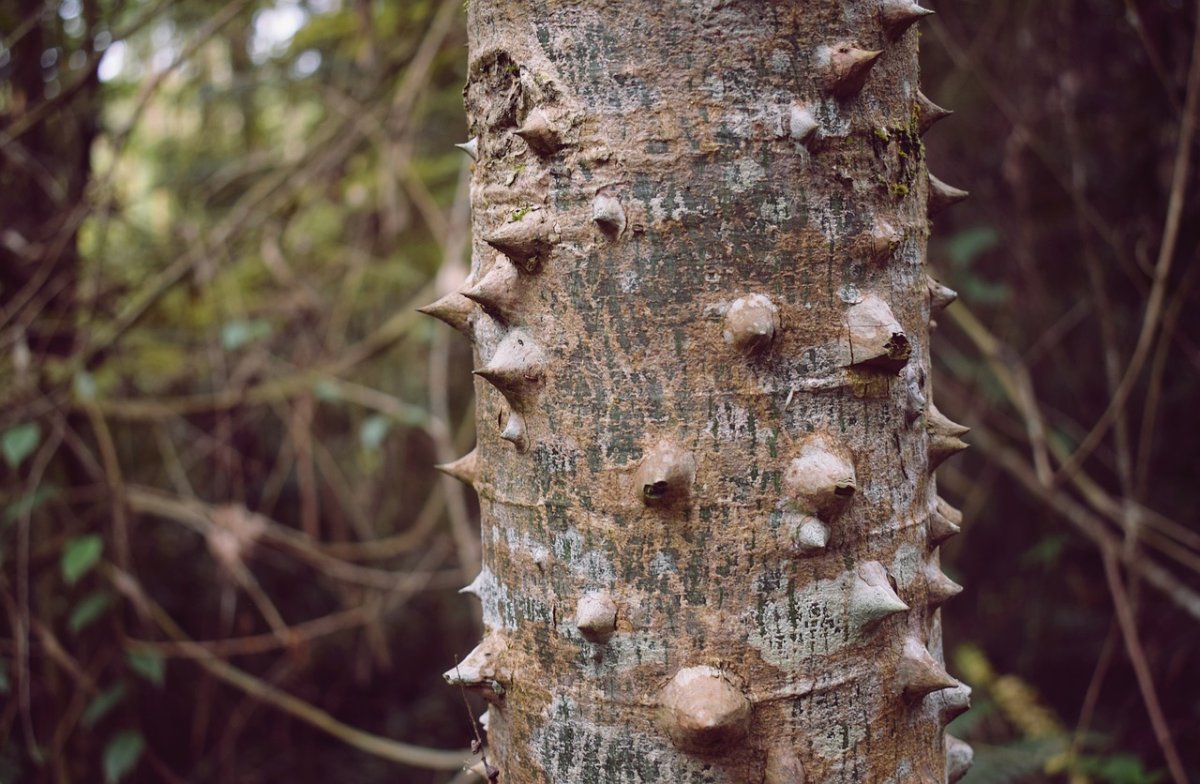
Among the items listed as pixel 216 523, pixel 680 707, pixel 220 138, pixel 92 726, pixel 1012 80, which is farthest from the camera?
pixel 220 138

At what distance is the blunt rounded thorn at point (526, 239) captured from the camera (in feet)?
2.16

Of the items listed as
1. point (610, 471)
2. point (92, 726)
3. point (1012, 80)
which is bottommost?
point (92, 726)

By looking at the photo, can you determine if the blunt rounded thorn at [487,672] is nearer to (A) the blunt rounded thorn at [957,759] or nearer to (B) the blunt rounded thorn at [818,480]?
(B) the blunt rounded thorn at [818,480]

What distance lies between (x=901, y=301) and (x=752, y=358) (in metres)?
0.16

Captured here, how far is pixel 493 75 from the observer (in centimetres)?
72

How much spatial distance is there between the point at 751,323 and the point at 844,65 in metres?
0.20

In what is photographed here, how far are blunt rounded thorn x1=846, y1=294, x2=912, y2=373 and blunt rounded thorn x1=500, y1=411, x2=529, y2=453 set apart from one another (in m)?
0.25

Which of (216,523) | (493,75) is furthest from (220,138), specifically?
(493,75)

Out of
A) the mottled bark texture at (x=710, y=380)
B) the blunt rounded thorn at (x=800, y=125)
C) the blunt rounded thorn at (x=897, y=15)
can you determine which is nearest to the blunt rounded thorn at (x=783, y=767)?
the mottled bark texture at (x=710, y=380)

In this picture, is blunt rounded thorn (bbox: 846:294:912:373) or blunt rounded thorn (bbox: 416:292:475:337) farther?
blunt rounded thorn (bbox: 416:292:475:337)

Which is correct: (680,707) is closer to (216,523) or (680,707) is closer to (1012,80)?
(216,523)

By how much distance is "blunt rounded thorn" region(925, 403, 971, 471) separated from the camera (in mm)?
751

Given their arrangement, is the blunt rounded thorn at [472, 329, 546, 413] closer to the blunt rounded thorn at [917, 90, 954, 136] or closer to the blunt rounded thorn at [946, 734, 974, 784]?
the blunt rounded thorn at [917, 90, 954, 136]

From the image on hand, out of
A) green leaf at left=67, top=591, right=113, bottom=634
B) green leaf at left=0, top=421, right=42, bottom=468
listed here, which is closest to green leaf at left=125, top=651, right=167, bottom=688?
green leaf at left=67, top=591, right=113, bottom=634
